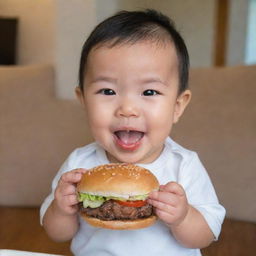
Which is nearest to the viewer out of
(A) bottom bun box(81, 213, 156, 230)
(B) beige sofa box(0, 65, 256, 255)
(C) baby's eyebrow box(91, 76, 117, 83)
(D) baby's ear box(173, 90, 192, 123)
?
→ (A) bottom bun box(81, 213, 156, 230)

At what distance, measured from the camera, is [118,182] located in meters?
0.78

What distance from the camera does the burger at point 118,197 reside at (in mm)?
776

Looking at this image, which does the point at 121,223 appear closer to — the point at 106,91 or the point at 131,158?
the point at 131,158

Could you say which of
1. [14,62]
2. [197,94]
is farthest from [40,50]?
[197,94]

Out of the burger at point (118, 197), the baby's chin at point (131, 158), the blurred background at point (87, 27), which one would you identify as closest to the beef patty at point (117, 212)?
the burger at point (118, 197)

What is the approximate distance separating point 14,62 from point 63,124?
1794mm

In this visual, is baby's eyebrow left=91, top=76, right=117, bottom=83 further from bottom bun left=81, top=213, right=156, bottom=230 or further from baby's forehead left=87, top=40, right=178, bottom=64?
bottom bun left=81, top=213, right=156, bottom=230

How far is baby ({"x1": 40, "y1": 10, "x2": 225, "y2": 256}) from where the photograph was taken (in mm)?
857

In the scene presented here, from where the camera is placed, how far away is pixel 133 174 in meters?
0.80

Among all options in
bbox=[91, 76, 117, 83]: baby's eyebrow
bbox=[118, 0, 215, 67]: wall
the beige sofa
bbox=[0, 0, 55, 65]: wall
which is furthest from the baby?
bbox=[118, 0, 215, 67]: wall

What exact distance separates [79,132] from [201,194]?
720 millimetres

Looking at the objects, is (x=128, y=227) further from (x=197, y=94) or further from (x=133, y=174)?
(x=197, y=94)

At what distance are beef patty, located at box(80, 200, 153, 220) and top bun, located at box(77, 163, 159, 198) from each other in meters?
0.03

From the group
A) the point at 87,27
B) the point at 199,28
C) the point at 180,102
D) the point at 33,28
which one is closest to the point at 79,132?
the point at 87,27
